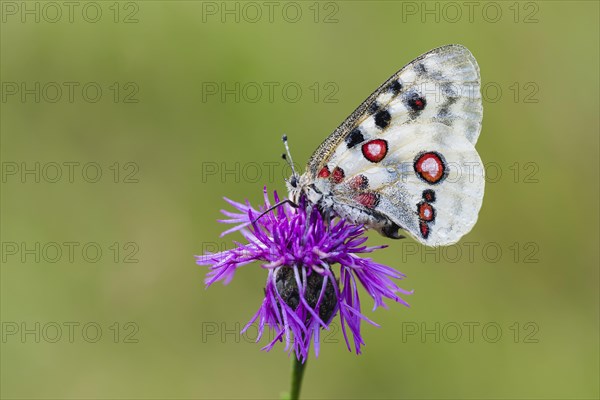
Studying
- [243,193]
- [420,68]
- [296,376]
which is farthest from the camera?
[243,193]

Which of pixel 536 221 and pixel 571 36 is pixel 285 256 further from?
pixel 571 36

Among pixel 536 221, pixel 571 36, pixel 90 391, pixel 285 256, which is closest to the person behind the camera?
pixel 285 256

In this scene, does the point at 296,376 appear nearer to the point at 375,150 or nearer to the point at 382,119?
the point at 375,150

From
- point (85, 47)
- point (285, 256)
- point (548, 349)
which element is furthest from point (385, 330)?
point (85, 47)

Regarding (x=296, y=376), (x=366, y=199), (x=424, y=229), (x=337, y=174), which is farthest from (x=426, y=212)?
(x=296, y=376)

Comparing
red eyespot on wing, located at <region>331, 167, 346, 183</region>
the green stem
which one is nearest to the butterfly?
red eyespot on wing, located at <region>331, 167, 346, 183</region>

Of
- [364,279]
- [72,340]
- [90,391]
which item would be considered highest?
[364,279]

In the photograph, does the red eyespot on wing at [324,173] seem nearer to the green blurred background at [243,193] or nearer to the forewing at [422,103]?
the forewing at [422,103]
